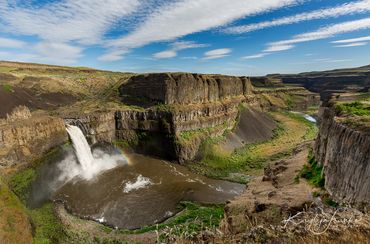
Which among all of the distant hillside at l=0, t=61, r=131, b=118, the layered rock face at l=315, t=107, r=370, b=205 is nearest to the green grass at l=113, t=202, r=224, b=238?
the layered rock face at l=315, t=107, r=370, b=205

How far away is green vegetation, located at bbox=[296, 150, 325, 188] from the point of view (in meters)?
22.7

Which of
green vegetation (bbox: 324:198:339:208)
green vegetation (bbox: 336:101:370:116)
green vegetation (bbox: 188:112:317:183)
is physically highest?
green vegetation (bbox: 336:101:370:116)

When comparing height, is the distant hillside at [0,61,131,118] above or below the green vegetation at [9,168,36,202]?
above

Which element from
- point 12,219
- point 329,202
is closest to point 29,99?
point 12,219

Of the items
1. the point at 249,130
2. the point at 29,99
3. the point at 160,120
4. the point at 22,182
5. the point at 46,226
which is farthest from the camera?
the point at 249,130

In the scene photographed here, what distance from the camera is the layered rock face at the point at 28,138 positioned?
32.6 m

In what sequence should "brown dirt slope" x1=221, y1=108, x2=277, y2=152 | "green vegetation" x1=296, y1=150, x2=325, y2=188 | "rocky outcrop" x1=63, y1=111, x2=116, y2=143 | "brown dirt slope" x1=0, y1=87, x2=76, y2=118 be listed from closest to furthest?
"green vegetation" x1=296, y1=150, x2=325, y2=188 → "rocky outcrop" x1=63, y1=111, x2=116, y2=143 → "brown dirt slope" x1=0, y1=87, x2=76, y2=118 → "brown dirt slope" x1=221, y1=108, x2=277, y2=152

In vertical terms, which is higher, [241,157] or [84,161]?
[84,161]

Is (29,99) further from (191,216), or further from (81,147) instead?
(191,216)

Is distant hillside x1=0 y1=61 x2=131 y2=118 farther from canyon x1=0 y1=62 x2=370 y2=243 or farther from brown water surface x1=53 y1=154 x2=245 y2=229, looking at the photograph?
brown water surface x1=53 y1=154 x2=245 y2=229

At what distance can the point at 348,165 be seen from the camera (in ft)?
59.2

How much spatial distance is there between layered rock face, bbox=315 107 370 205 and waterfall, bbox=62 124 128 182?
90.7ft

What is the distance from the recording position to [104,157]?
44.4m

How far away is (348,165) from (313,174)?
6.96 m
